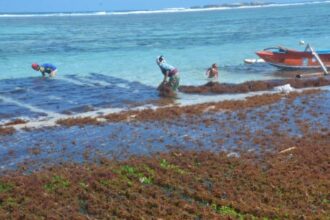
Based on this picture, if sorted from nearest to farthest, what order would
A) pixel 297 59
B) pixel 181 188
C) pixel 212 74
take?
pixel 181 188
pixel 212 74
pixel 297 59

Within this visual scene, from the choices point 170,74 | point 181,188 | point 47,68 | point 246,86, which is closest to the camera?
point 181,188

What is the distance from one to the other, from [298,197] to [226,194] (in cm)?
132

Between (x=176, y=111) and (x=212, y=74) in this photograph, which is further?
(x=212, y=74)

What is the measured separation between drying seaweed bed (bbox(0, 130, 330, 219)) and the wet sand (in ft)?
0.07

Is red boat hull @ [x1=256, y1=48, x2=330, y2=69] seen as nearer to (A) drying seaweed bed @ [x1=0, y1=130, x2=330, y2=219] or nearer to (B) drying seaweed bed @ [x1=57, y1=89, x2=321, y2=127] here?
(B) drying seaweed bed @ [x1=57, y1=89, x2=321, y2=127]

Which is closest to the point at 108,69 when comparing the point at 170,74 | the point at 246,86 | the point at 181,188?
the point at 170,74

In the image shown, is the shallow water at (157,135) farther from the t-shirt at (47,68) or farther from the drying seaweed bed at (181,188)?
the t-shirt at (47,68)

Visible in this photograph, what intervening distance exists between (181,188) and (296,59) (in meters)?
21.2

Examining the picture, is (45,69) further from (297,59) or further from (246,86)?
(297,59)

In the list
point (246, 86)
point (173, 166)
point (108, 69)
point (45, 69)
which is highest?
point (173, 166)

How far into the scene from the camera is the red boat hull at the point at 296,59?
29.0 meters

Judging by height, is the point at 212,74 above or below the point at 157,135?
below

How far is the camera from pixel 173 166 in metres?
11.4

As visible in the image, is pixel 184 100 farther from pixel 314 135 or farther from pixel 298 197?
pixel 298 197
